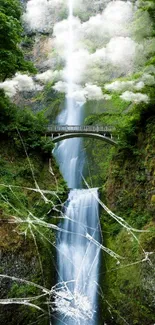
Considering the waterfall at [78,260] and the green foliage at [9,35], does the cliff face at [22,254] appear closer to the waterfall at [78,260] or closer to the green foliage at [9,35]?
the waterfall at [78,260]

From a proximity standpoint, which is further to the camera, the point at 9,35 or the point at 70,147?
the point at 70,147

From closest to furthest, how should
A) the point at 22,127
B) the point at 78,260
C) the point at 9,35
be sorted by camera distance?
the point at 78,260, the point at 9,35, the point at 22,127

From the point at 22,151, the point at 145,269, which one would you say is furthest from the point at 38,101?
the point at 145,269

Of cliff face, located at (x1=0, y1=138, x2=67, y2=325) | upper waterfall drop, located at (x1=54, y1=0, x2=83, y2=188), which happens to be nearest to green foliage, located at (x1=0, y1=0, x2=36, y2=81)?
cliff face, located at (x1=0, y1=138, x2=67, y2=325)

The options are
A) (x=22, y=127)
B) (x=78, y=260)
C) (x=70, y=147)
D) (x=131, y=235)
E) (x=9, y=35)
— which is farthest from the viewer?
(x=70, y=147)

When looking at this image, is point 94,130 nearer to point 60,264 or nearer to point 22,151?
→ point 22,151

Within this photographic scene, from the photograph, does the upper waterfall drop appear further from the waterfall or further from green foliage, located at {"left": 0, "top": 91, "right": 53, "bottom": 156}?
the waterfall

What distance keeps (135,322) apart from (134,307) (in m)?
0.48

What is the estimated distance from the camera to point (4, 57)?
16594mm

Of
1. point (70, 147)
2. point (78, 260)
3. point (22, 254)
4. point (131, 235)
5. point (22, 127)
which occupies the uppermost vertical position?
point (22, 127)

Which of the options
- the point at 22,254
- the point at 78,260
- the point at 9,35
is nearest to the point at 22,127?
the point at 9,35

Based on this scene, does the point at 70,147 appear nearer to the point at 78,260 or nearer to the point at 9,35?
the point at 9,35

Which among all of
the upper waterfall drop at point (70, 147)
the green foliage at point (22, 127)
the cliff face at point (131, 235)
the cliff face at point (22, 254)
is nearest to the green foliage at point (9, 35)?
the green foliage at point (22, 127)

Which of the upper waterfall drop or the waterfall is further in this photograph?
the upper waterfall drop
